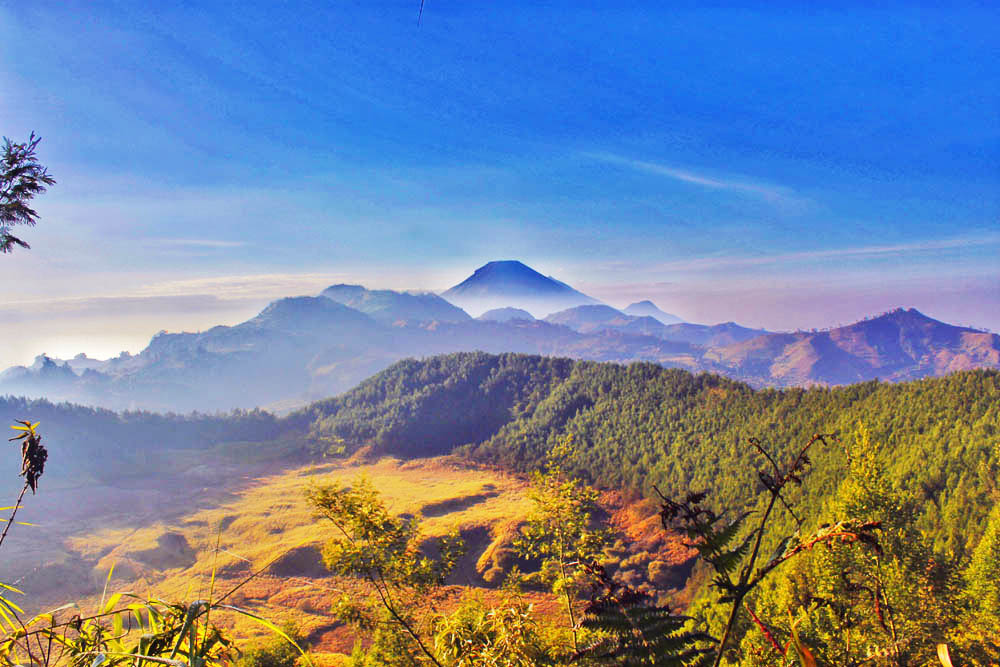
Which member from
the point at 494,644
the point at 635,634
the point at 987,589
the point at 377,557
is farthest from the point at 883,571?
the point at 635,634

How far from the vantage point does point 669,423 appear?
7606cm

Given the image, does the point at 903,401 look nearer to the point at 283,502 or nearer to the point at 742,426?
the point at 742,426

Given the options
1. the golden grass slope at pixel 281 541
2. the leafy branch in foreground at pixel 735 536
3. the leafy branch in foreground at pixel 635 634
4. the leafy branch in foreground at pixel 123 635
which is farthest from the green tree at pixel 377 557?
the golden grass slope at pixel 281 541

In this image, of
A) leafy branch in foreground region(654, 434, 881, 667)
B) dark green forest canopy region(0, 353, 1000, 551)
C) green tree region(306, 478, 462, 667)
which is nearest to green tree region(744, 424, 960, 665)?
dark green forest canopy region(0, 353, 1000, 551)

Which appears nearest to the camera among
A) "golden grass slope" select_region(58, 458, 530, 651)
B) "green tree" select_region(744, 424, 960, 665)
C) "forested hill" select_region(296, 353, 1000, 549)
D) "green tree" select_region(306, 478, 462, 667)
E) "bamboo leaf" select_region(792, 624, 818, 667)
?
"bamboo leaf" select_region(792, 624, 818, 667)

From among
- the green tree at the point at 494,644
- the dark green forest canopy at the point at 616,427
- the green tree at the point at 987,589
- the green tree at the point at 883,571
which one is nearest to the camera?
the green tree at the point at 494,644

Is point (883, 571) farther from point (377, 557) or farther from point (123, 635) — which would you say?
point (123, 635)

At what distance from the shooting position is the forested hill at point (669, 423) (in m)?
36.7

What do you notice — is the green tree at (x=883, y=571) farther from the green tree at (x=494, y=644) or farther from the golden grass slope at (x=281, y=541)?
the golden grass slope at (x=281, y=541)

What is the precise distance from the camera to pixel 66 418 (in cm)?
10344

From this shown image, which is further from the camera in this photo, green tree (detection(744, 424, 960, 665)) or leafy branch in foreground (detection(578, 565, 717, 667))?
green tree (detection(744, 424, 960, 665))

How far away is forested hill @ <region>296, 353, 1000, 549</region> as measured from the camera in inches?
1444

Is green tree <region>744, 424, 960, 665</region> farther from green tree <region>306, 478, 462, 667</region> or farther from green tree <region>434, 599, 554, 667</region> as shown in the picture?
green tree <region>434, 599, 554, 667</region>

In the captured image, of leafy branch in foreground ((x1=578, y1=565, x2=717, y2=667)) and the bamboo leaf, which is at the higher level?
the bamboo leaf
